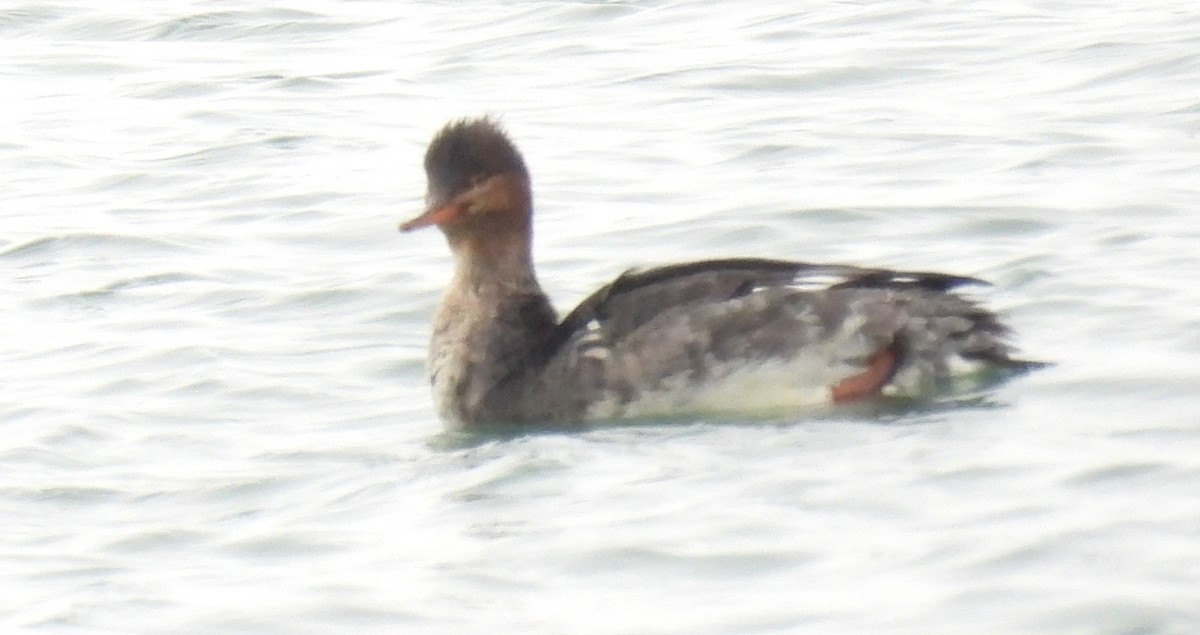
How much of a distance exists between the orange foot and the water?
184 millimetres

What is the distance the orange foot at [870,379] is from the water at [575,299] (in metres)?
0.18

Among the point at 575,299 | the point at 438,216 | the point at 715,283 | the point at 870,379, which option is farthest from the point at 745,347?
the point at 575,299

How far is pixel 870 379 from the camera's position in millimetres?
9320

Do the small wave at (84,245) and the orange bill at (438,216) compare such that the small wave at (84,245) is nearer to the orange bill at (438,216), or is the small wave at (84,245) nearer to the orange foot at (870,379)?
the orange bill at (438,216)

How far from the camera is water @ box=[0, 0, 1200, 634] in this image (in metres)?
7.41

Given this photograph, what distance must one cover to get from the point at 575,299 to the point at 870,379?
2.42 metres

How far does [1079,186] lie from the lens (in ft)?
41.3

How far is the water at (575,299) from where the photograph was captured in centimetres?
741

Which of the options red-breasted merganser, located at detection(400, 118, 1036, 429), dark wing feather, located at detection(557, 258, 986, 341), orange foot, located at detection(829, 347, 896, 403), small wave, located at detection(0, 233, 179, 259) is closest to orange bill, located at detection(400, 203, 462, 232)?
red-breasted merganser, located at detection(400, 118, 1036, 429)

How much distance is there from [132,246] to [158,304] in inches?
45.6

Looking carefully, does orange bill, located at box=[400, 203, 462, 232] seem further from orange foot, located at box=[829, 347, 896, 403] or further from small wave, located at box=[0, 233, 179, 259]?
small wave, located at box=[0, 233, 179, 259]

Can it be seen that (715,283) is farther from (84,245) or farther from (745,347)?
(84,245)

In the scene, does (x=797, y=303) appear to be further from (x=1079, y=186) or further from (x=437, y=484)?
(x=1079, y=186)

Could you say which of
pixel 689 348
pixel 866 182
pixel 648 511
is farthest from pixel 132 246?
pixel 648 511
